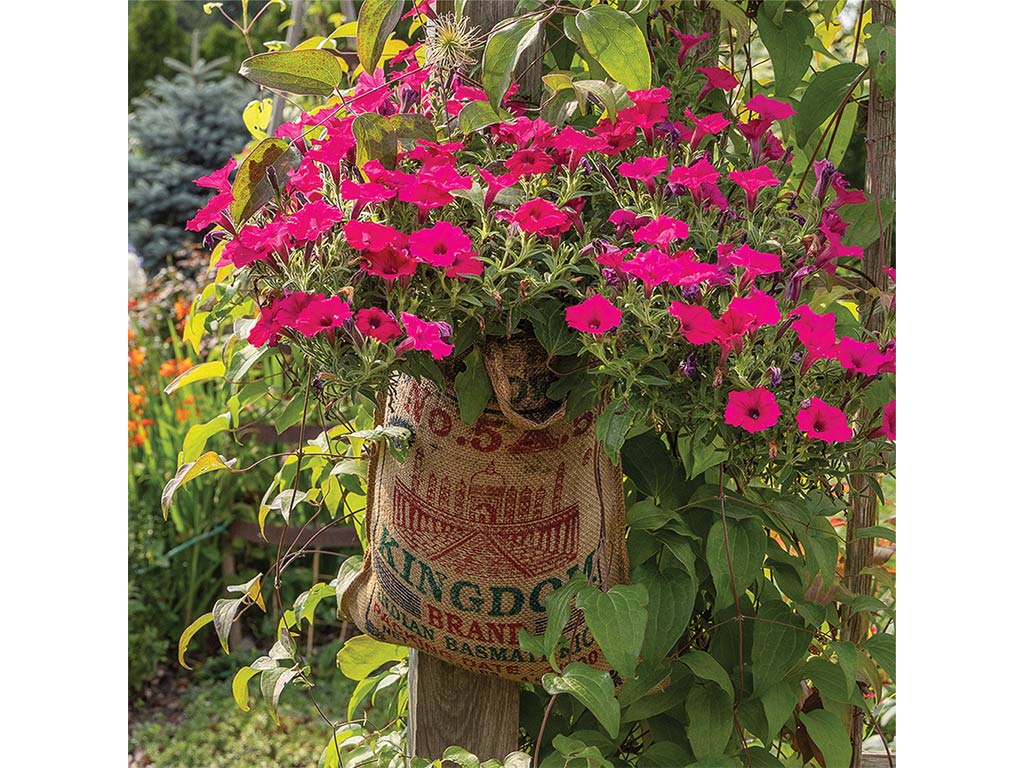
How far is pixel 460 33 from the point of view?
113cm

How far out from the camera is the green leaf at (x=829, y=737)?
1.26m

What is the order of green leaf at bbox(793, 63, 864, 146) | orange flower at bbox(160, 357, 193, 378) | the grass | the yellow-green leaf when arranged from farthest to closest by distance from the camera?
1. orange flower at bbox(160, 357, 193, 378)
2. the grass
3. the yellow-green leaf
4. green leaf at bbox(793, 63, 864, 146)

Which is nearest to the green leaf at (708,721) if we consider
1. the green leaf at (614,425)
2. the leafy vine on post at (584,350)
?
the leafy vine on post at (584,350)

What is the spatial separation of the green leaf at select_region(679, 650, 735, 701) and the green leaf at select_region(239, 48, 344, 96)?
702 millimetres

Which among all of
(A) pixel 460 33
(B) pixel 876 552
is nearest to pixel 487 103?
(A) pixel 460 33

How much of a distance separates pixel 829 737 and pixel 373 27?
3.04 feet

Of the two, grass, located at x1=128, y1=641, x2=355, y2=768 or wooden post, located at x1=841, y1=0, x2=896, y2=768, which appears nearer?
wooden post, located at x1=841, y1=0, x2=896, y2=768

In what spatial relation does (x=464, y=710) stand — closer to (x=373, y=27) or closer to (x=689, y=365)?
(x=689, y=365)

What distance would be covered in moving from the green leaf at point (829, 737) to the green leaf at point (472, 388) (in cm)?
55

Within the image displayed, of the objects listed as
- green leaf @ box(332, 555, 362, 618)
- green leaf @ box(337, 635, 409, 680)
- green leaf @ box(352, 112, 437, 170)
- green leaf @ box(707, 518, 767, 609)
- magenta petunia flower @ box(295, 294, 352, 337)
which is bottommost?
green leaf @ box(337, 635, 409, 680)

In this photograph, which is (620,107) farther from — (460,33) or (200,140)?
(200,140)

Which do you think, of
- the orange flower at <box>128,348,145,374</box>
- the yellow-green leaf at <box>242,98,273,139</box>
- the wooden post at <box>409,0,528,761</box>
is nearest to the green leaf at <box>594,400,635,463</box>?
the wooden post at <box>409,0,528,761</box>

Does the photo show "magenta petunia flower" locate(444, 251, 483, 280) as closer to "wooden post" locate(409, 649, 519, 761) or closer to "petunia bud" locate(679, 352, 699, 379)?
"petunia bud" locate(679, 352, 699, 379)

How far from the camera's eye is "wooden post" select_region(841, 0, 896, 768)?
4.32 feet
